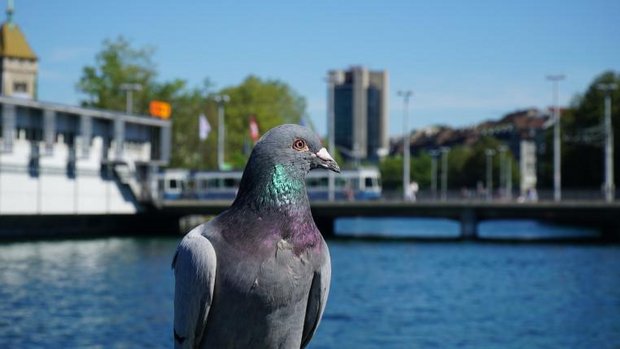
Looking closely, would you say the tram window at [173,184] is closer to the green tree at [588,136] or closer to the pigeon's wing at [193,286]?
the green tree at [588,136]

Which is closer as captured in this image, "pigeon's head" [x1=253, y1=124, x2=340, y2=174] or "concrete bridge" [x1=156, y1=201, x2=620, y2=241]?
"pigeon's head" [x1=253, y1=124, x2=340, y2=174]

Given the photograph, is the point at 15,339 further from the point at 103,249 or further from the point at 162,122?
the point at 162,122

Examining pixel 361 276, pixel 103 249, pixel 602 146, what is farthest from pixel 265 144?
pixel 602 146

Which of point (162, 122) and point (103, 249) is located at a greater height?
point (162, 122)

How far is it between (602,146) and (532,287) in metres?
58.0

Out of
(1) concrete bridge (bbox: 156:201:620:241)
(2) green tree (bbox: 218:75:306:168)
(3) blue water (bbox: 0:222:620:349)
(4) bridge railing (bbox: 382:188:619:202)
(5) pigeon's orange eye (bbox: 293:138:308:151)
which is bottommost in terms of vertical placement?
(3) blue water (bbox: 0:222:620:349)

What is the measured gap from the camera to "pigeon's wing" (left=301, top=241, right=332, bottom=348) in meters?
3.93

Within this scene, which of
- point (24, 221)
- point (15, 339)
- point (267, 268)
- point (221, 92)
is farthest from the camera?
point (221, 92)

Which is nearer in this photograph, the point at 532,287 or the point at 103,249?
the point at 532,287

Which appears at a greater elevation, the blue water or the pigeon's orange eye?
the pigeon's orange eye

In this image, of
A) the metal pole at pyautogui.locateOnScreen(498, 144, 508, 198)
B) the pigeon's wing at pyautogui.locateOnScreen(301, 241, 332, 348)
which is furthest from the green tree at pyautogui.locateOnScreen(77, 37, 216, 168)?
the pigeon's wing at pyautogui.locateOnScreen(301, 241, 332, 348)

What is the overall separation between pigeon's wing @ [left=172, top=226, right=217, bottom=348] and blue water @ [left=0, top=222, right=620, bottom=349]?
1713 cm

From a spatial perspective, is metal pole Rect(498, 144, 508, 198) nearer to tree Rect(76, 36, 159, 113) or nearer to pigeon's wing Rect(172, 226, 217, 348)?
tree Rect(76, 36, 159, 113)

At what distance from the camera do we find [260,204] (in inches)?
151
